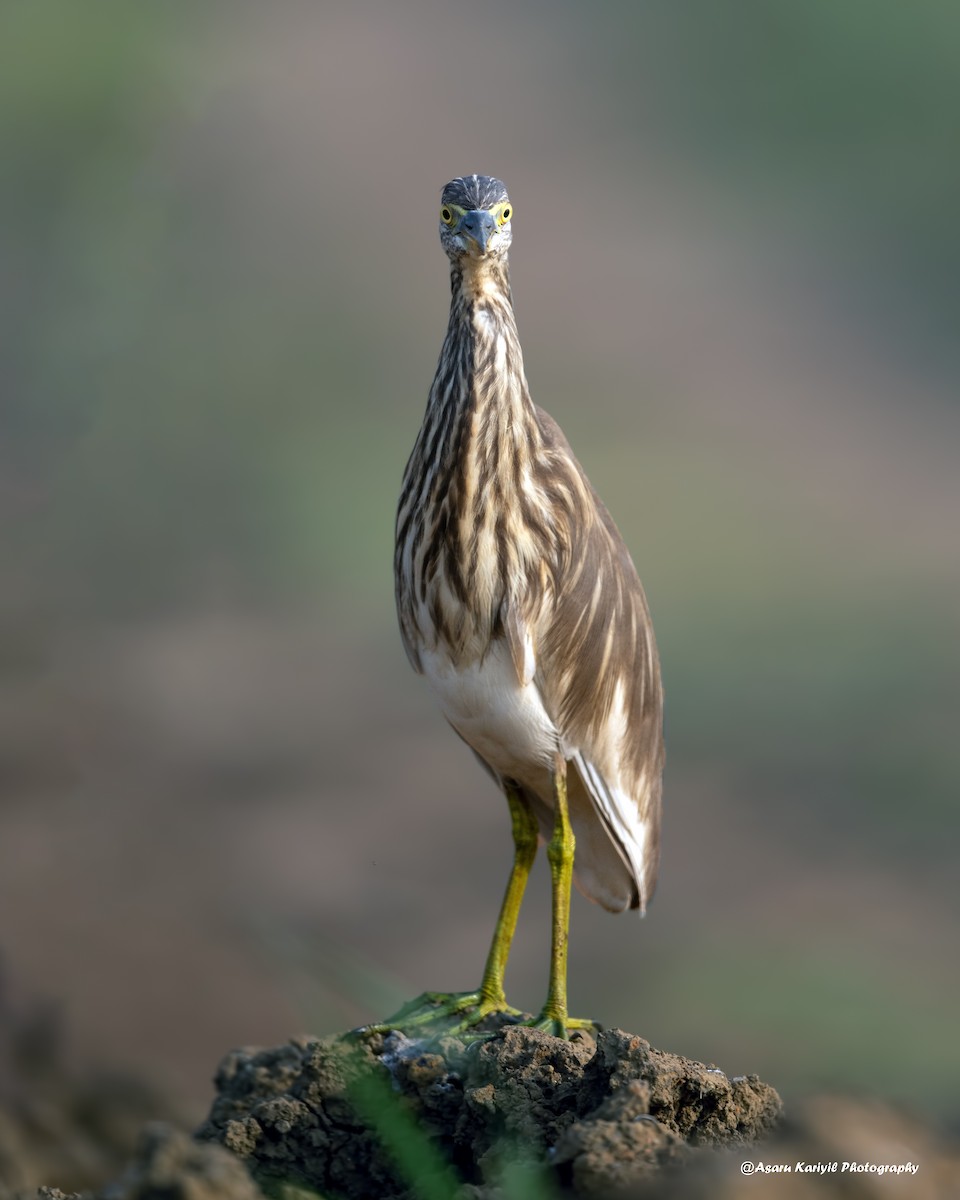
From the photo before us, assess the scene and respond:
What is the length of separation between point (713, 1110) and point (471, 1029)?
4.67 ft

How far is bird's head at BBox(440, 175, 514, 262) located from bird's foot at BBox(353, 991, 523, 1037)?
250cm

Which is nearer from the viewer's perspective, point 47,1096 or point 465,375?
point 465,375

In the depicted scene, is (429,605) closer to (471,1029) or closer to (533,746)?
(533,746)

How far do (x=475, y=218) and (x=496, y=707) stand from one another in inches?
63.8

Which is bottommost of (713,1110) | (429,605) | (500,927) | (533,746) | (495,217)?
(713,1110)

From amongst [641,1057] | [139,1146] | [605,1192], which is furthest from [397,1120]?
[641,1057]

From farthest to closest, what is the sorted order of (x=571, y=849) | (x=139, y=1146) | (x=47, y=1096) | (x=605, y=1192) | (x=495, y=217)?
1. (x=47, y=1096)
2. (x=571, y=849)
3. (x=495, y=217)
4. (x=605, y=1192)
5. (x=139, y=1146)

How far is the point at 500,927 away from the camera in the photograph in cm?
545

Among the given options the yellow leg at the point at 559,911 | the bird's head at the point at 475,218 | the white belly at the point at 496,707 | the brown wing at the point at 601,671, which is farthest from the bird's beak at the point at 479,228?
the yellow leg at the point at 559,911

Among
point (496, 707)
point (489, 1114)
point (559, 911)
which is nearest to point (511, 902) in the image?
point (559, 911)

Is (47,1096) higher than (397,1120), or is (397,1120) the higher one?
(47,1096)

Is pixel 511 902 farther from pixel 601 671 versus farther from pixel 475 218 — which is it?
pixel 475 218

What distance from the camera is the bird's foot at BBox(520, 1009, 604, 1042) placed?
5008mm

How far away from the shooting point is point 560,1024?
198 inches
